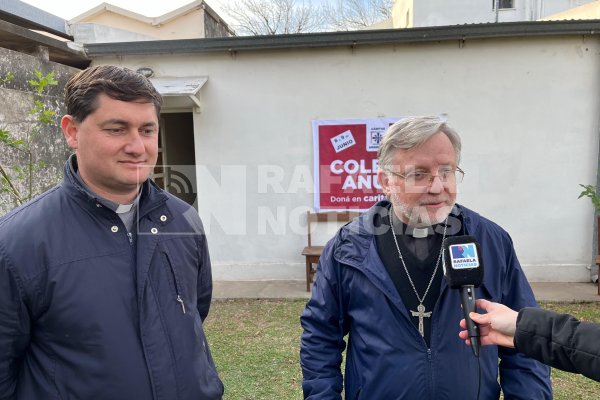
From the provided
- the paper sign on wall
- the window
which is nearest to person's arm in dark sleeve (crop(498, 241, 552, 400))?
the paper sign on wall

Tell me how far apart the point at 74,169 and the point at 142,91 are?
400 millimetres

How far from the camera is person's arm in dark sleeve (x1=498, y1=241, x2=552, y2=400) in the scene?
5.51 feet

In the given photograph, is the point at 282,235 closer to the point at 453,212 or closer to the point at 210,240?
the point at 210,240

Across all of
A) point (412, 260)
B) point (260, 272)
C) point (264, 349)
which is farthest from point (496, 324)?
point (260, 272)

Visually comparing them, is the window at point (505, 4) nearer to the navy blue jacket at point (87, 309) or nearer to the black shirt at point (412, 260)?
the black shirt at point (412, 260)

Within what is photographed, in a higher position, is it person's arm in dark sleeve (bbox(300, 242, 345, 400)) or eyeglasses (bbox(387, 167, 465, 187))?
eyeglasses (bbox(387, 167, 465, 187))

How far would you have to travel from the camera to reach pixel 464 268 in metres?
1.58

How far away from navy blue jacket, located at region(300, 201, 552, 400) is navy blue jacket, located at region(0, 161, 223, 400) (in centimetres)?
55

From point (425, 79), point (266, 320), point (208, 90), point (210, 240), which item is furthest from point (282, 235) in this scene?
point (425, 79)

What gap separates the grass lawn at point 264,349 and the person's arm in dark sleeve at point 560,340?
2.67 m

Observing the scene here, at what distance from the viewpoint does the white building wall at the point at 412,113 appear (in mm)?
6070

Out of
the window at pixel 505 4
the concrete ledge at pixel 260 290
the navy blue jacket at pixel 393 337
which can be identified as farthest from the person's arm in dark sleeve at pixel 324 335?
the window at pixel 505 4

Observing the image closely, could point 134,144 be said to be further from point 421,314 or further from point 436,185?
point 421,314

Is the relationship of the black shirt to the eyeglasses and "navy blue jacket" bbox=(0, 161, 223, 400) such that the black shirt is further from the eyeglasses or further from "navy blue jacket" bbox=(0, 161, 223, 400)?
"navy blue jacket" bbox=(0, 161, 223, 400)
